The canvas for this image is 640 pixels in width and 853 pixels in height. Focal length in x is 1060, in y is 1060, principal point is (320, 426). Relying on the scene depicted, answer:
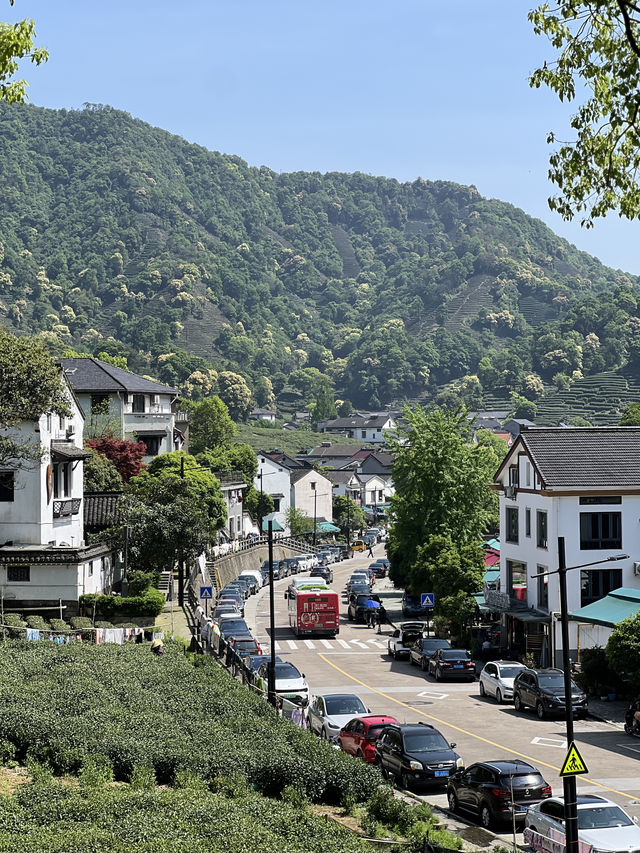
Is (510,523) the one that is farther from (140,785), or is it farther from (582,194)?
(582,194)

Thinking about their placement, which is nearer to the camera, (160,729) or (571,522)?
(160,729)

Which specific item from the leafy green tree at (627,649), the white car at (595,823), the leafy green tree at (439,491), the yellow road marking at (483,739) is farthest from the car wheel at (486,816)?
the leafy green tree at (439,491)

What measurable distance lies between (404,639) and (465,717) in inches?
736

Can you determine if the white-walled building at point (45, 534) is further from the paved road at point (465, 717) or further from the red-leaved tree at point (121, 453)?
the red-leaved tree at point (121, 453)

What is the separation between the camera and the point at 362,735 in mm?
29766

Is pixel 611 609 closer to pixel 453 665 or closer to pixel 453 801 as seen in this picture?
pixel 453 665

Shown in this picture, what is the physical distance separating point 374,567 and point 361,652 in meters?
45.4

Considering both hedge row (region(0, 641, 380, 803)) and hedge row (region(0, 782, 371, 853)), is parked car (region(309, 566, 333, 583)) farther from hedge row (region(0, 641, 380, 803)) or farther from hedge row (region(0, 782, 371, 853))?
hedge row (region(0, 782, 371, 853))

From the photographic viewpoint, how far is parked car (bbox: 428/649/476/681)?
152 feet

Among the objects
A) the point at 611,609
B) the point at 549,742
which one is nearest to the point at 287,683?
the point at 549,742

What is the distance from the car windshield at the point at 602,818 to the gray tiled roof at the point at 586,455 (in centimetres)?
3037

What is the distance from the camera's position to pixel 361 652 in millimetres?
56188

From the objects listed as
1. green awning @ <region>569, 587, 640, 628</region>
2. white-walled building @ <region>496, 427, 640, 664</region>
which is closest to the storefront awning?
white-walled building @ <region>496, 427, 640, 664</region>

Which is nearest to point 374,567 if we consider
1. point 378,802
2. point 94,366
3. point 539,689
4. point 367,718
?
point 94,366
